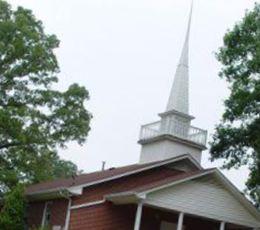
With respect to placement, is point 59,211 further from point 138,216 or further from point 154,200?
point 154,200

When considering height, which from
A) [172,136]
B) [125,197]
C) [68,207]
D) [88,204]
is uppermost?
[172,136]

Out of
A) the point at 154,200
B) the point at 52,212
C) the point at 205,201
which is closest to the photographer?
the point at 154,200

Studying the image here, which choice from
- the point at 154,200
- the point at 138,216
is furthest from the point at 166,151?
the point at 138,216

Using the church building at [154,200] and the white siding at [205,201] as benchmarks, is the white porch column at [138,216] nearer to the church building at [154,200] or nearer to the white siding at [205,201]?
the church building at [154,200]

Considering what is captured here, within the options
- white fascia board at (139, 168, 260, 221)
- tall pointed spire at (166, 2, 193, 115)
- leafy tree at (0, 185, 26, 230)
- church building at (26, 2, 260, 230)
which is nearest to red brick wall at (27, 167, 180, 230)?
church building at (26, 2, 260, 230)

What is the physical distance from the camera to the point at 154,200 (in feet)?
93.3

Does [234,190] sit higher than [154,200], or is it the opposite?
[234,190]

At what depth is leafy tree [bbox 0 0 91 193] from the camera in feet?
113

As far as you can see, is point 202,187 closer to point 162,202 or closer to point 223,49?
point 162,202

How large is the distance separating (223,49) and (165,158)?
6.04 m

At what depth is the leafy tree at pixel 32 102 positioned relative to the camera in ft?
113

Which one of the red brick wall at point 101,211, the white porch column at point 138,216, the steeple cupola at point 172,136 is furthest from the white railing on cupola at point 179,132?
the white porch column at point 138,216

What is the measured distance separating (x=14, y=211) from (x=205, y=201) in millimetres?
8304

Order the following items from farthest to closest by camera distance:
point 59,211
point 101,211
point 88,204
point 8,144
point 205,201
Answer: point 8,144, point 59,211, point 205,201, point 101,211, point 88,204
